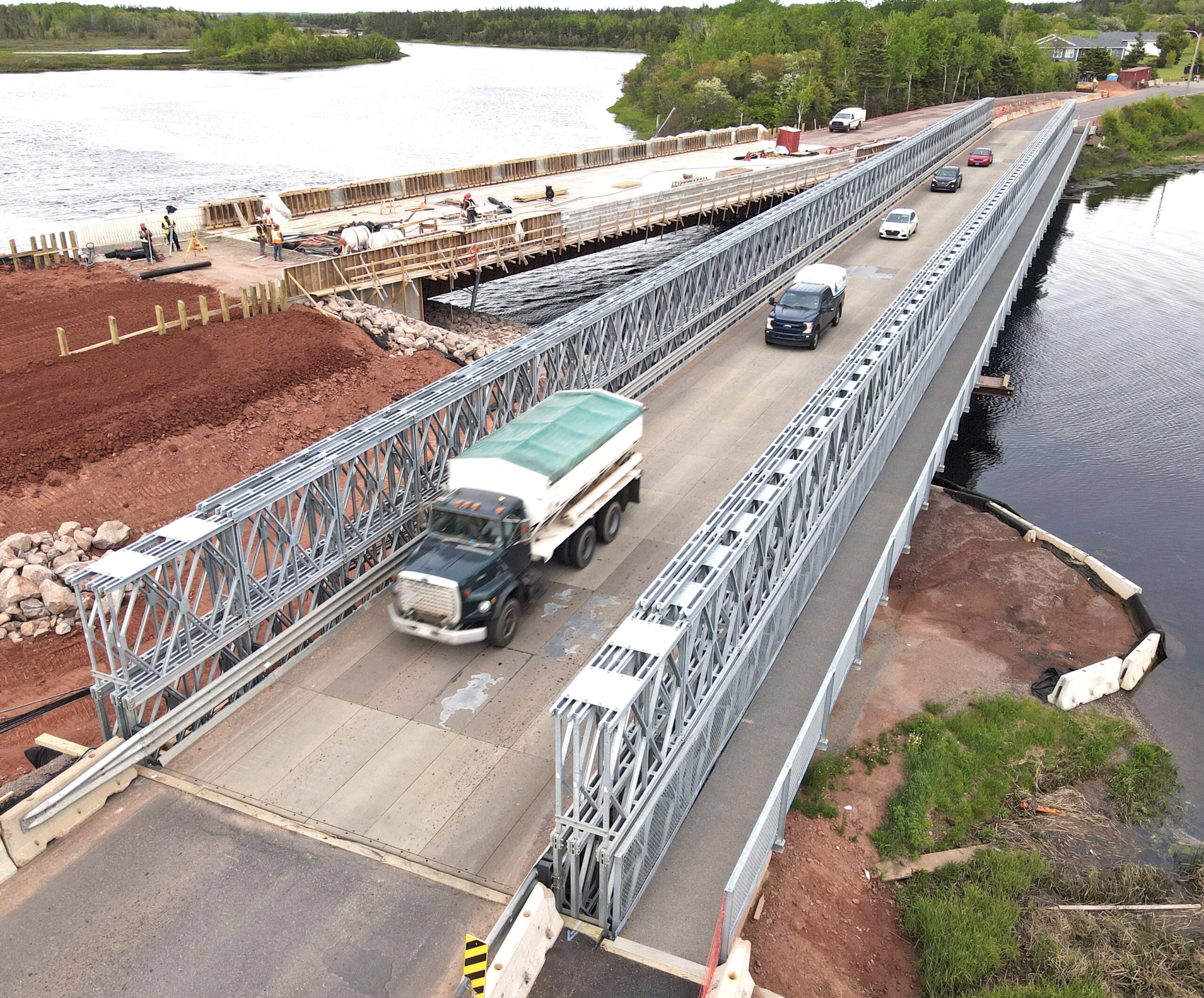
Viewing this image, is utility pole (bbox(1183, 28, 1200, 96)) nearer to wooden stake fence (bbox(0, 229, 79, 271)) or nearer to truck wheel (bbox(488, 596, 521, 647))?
wooden stake fence (bbox(0, 229, 79, 271))

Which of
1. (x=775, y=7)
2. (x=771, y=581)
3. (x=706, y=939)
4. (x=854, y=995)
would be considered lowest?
(x=854, y=995)

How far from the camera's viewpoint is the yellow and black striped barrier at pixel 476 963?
10344mm

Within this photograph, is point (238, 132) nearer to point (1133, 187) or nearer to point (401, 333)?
point (401, 333)

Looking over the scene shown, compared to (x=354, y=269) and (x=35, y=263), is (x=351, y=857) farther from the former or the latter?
(x=35, y=263)

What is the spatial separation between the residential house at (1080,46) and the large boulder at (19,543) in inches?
6383

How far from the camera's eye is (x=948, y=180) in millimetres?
57250

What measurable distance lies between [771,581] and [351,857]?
8005mm

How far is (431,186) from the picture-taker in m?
55.8

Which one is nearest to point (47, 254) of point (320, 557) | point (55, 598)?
point (55, 598)

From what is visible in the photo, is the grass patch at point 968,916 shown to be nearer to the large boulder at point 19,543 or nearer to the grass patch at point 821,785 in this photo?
the grass patch at point 821,785

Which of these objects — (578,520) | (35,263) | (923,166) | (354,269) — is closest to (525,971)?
(578,520)

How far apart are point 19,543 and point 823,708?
61.0 ft

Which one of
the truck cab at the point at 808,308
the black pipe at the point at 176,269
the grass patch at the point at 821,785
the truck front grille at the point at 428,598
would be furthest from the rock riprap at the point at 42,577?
the truck cab at the point at 808,308

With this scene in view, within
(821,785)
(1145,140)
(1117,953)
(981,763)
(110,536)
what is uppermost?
(1145,140)
